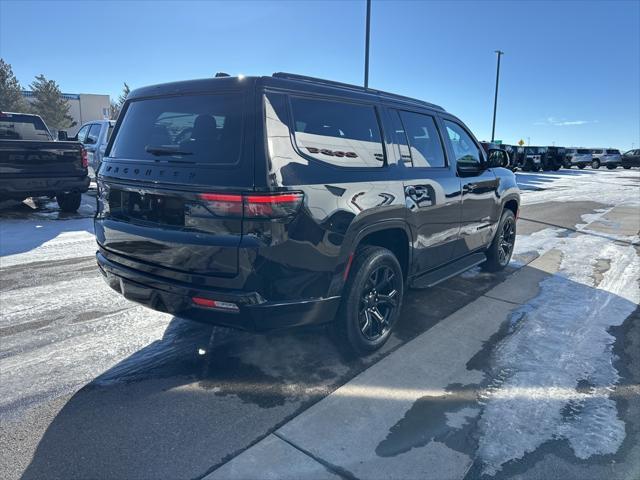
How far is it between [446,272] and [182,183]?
109 inches

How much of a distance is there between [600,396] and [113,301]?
→ 4.26m

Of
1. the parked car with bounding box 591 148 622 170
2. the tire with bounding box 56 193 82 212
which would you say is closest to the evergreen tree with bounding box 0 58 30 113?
the tire with bounding box 56 193 82 212

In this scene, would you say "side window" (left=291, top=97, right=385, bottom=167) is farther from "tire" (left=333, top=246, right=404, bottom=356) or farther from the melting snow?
the melting snow

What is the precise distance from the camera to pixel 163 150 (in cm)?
297

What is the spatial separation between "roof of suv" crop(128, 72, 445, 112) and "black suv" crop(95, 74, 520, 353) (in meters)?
0.01

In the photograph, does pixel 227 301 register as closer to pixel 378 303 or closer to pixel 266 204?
pixel 266 204

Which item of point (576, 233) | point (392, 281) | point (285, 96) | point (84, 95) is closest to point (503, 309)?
point (392, 281)

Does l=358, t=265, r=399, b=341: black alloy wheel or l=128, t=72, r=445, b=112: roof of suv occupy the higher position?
l=128, t=72, r=445, b=112: roof of suv

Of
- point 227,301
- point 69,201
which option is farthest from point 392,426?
point 69,201

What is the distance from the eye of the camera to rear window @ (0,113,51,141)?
392 inches

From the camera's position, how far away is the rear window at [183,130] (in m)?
2.73

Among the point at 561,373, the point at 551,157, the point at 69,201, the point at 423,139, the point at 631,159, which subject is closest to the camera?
the point at 561,373

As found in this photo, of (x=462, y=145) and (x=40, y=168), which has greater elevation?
(x=462, y=145)

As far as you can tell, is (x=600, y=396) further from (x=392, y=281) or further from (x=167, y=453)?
(x=167, y=453)
